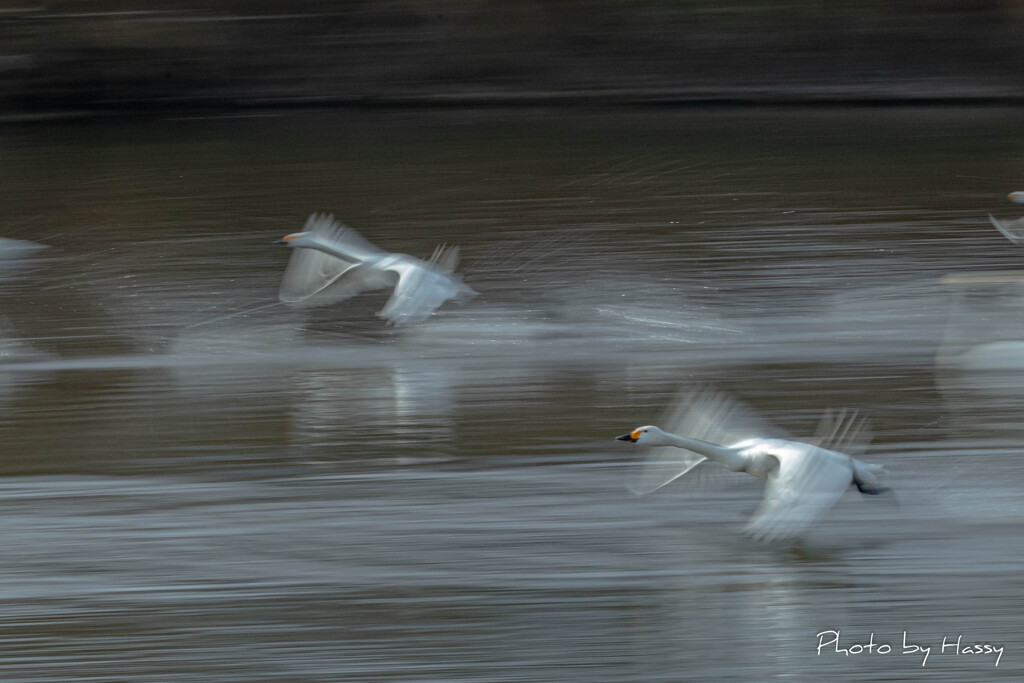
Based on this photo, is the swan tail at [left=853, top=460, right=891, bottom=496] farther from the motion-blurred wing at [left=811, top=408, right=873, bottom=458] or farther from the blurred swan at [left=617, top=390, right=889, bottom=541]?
the motion-blurred wing at [left=811, top=408, right=873, bottom=458]

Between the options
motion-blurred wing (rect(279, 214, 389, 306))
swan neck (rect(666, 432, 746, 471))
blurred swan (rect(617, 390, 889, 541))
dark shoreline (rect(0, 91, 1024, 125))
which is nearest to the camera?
blurred swan (rect(617, 390, 889, 541))

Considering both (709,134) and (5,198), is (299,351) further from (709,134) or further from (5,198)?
(709,134)

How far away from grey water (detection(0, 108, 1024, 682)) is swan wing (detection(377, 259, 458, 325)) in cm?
19

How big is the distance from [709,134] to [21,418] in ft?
31.3

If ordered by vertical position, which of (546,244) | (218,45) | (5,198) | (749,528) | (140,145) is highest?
(218,45)

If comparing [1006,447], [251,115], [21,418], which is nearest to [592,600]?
[1006,447]

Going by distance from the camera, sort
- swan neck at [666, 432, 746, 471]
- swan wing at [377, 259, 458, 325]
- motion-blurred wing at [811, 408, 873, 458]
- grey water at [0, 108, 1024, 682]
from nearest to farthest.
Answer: grey water at [0, 108, 1024, 682]
swan neck at [666, 432, 746, 471]
motion-blurred wing at [811, 408, 873, 458]
swan wing at [377, 259, 458, 325]

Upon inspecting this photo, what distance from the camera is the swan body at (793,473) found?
13.2 ft

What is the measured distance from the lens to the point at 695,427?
4.65 meters

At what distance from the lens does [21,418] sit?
5.85 meters

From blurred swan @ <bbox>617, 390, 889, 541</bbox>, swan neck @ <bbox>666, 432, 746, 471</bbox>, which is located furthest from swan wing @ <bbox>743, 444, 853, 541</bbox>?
swan neck @ <bbox>666, 432, 746, 471</bbox>

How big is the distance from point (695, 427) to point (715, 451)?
47cm

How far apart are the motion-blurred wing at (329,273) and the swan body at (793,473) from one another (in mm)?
2974

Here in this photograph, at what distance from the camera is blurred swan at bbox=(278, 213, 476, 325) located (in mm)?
6664
